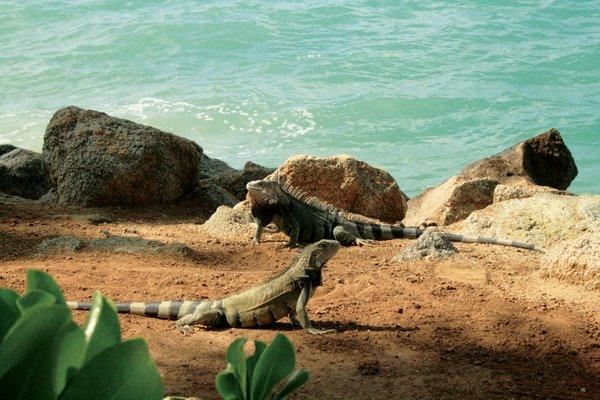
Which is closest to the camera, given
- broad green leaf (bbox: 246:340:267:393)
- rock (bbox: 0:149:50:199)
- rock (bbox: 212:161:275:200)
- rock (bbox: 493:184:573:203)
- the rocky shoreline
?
broad green leaf (bbox: 246:340:267:393)

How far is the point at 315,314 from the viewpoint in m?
5.08

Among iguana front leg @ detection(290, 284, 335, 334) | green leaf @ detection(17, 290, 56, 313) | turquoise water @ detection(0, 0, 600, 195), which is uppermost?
green leaf @ detection(17, 290, 56, 313)

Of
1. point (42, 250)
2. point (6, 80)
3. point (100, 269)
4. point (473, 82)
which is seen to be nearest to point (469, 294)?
point (100, 269)

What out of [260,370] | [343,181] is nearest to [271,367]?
[260,370]

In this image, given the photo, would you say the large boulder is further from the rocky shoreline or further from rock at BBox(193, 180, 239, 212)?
rock at BBox(193, 180, 239, 212)

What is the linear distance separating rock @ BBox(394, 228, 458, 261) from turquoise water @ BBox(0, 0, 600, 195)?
10.2m

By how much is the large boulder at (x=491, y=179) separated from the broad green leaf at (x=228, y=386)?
7.16 m

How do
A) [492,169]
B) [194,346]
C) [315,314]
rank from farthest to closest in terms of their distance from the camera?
[492,169] → [315,314] → [194,346]

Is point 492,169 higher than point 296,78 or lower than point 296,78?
higher

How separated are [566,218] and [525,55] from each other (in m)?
15.5

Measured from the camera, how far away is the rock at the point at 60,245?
21.0ft

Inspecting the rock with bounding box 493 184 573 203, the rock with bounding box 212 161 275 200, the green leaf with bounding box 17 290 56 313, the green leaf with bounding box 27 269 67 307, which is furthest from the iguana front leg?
the rock with bounding box 212 161 275 200

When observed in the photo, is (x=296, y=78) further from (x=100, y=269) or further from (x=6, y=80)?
(x=100, y=269)

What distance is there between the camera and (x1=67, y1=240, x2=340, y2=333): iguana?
484 centimetres
